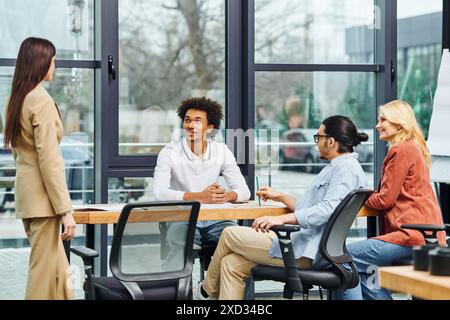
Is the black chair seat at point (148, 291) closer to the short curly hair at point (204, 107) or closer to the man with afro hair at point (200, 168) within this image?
the man with afro hair at point (200, 168)

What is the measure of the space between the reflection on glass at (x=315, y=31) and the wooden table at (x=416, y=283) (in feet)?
12.4

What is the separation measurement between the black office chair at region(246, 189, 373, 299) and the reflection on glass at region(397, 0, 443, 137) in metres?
2.41

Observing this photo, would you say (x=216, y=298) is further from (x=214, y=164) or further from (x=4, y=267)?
(x=4, y=267)

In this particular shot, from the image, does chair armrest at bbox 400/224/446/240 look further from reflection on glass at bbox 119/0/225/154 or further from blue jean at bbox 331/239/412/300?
reflection on glass at bbox 119/0/225/154

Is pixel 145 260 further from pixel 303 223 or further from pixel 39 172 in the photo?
pixel 303 223

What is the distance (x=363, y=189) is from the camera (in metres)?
4.78

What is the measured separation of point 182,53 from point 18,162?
2.23m

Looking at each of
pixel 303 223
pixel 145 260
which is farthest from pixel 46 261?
pixel 303 223

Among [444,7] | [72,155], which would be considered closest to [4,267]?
[72,155]

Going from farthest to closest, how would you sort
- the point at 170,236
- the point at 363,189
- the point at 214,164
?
the point at 214,164, the point at 363,189, the point at 170,236

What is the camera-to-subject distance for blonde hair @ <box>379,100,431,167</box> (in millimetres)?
5383

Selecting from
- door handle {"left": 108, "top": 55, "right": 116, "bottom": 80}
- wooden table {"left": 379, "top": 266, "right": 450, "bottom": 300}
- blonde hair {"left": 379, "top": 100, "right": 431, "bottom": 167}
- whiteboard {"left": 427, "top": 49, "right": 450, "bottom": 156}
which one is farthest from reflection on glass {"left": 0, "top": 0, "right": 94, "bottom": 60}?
wooden table {"left": 379, "top": 266, "right": 450, "bottom": 300}

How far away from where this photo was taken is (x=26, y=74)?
4637 millimetres

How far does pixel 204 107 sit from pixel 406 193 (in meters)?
1.54
